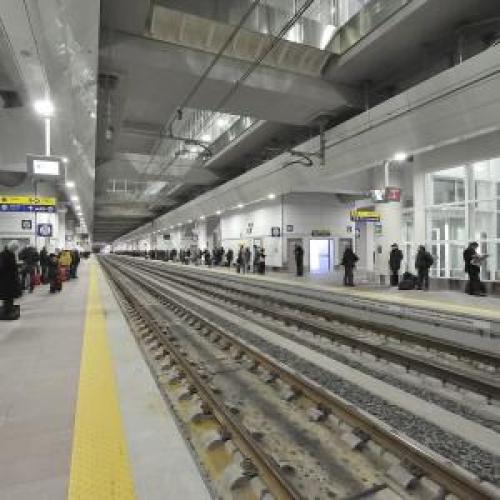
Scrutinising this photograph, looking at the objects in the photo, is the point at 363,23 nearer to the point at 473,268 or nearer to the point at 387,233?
the point at 473,268

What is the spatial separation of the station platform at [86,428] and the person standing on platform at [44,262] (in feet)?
35.0

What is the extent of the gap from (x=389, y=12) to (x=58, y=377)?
990 cm

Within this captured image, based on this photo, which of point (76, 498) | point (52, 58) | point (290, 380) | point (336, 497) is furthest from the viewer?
point (52, 58)

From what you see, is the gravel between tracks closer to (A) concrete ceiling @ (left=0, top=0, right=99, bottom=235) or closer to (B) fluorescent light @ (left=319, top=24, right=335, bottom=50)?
(A) concrete ceiling @ (left=0, top=0, right=99, bottom=235)

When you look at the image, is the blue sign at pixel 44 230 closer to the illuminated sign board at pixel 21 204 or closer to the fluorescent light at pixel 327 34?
the illuminated sign board at pixel 21 204

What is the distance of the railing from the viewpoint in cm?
969

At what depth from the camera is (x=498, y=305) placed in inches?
406

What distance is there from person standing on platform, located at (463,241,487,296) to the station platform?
381 inches

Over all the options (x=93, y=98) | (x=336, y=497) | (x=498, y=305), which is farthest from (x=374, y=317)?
(x=93, y=98)

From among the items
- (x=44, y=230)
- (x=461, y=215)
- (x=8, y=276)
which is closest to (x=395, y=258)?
(x=461, y=215)

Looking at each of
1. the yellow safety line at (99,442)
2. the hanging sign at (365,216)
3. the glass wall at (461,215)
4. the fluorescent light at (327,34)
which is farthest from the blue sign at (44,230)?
the glass wall at (461,215)

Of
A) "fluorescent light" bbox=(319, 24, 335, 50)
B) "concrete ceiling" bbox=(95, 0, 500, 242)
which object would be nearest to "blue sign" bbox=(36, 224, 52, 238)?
"concrete ceiling" bbox=(95, 0, 500, 242)

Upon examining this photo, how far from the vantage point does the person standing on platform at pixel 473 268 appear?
39.2 feet

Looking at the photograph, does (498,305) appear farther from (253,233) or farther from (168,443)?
Result: (253,233)
